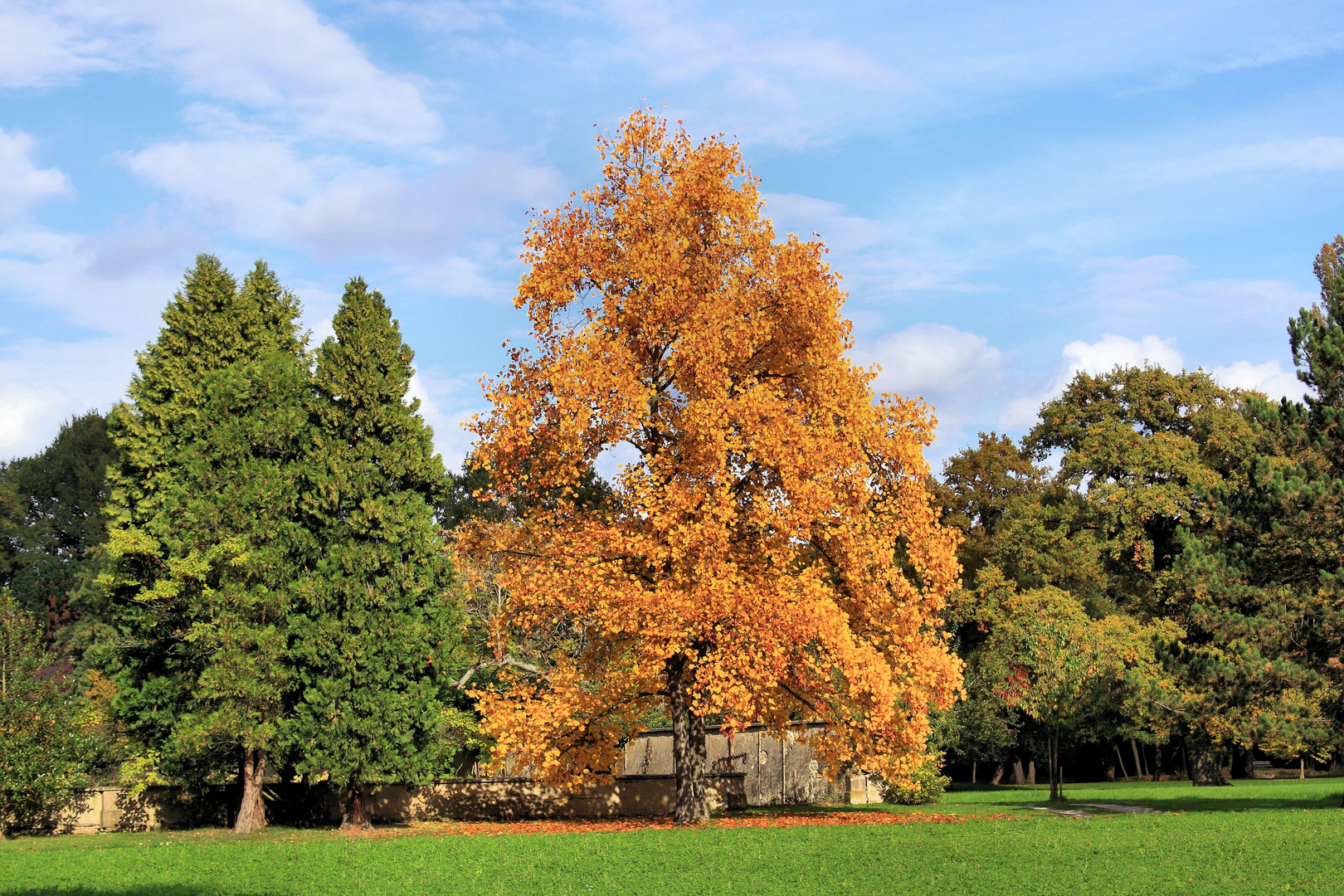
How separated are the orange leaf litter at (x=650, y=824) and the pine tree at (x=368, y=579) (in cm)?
172

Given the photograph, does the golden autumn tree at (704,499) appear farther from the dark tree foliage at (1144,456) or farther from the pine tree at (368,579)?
the dark tree foliage at (1144,456)

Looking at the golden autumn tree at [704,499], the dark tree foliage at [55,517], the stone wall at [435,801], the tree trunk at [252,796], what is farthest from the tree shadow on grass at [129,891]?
the dark tree foliage at [55,517]

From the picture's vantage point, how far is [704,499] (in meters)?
18.8

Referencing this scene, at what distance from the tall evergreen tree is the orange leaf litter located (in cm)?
450

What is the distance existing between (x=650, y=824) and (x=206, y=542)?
12.8 meters

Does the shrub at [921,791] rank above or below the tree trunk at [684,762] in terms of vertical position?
below

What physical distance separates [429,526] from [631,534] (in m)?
8.56

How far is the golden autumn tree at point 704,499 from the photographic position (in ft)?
59.6

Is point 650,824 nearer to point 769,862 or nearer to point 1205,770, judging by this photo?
point 769,862

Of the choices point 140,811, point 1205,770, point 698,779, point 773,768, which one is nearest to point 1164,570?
point 1205,770

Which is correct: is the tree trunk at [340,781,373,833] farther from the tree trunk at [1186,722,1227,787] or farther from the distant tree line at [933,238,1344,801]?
the tree trunk at [1186,722,1227,787]

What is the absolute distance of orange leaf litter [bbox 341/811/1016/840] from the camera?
20109 millimetres

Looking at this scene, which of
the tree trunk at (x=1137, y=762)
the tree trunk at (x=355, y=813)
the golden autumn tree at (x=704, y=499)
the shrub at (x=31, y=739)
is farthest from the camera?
the tree trunk at (x=1137, y=762)

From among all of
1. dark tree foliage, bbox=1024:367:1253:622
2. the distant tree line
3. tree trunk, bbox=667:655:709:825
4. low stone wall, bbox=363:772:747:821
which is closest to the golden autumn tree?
tree trunk, bbox=667:655:709:825
